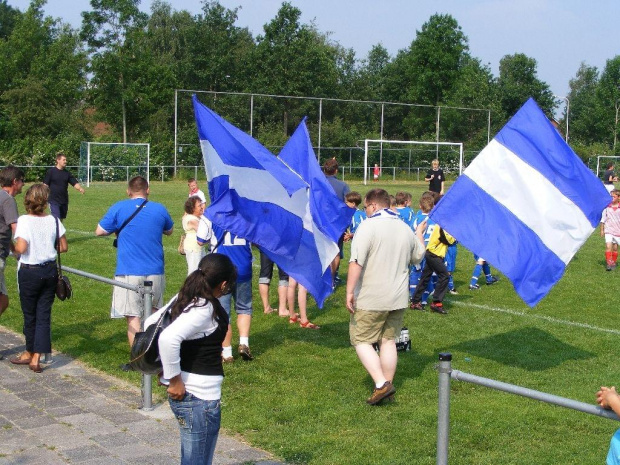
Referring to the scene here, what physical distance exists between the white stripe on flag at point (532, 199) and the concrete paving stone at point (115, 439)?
4.42 meters

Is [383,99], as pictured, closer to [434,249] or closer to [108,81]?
[108,81]

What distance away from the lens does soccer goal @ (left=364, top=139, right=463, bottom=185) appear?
4906 cm

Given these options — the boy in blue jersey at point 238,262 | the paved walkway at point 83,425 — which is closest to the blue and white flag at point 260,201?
the boy in blue jersey at point 238,262

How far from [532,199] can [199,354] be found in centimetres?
511

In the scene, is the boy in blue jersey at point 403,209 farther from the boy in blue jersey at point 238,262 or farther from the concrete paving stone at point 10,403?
the concrete paving stone at point 10,403

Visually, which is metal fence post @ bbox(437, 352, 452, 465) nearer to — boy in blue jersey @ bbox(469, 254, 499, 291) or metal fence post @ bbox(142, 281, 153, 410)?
metal fence post @ bbox(142, 281, 153, 410)

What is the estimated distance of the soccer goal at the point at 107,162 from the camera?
144ft

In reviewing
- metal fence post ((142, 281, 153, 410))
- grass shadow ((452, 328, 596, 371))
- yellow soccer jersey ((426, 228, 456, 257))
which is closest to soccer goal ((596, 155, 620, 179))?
yellow soccer jersey ((426, 228, 456, 257))

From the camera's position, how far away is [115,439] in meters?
6.37

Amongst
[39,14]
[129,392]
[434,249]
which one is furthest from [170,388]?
[39,14]

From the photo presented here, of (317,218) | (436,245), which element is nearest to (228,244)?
(317,218)

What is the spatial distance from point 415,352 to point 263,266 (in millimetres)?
2911

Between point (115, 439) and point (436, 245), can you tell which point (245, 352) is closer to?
point (115, 439)

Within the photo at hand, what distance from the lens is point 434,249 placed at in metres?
11.9
